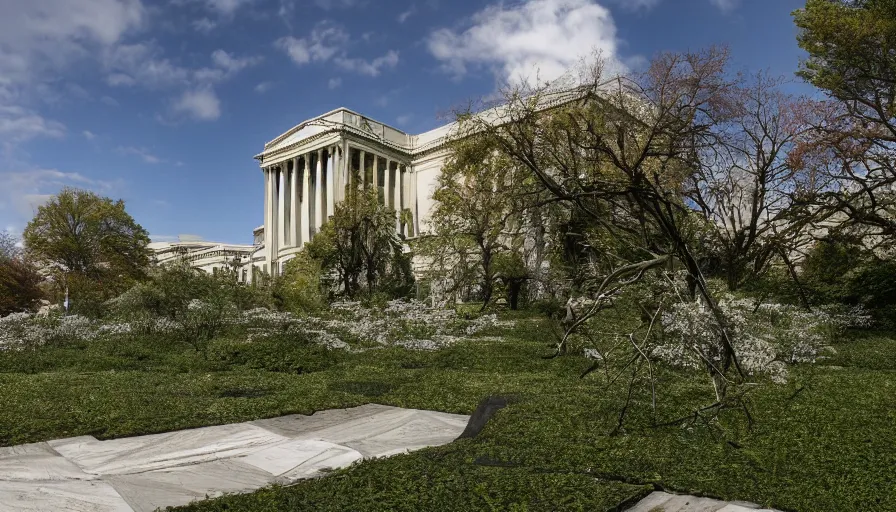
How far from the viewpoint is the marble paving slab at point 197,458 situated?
3.59 meters

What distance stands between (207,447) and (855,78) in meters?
17.3

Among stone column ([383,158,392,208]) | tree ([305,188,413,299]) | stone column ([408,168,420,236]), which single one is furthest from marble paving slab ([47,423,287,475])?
stone column ([408,168,420,236])

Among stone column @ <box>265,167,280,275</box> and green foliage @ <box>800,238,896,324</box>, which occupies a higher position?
stone column @ <box>265,167,280,275</box>

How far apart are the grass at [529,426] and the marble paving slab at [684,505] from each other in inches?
3.2

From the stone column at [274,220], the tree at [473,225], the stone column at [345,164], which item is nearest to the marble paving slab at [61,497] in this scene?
the tree at [473,225]

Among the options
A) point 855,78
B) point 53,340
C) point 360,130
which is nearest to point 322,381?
point 53,340

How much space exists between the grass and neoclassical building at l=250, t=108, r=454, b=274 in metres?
40.8

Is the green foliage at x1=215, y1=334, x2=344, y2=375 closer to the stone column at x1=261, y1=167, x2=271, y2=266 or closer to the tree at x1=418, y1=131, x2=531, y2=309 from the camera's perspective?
the tree at x1=418, y1=131, x2=531, y2=309

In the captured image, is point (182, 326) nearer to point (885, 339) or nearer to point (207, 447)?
point (207, 447)

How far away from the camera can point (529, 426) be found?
4879 millimetres

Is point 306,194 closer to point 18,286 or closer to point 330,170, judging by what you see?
point 330,170

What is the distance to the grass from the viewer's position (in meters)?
3.35

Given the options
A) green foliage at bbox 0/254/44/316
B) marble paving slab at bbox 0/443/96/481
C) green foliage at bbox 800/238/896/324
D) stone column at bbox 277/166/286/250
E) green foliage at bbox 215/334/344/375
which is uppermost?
stone column at bbox 277/166/286/250

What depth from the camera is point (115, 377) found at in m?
8.81
